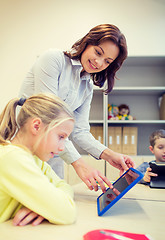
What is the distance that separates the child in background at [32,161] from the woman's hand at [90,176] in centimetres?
9

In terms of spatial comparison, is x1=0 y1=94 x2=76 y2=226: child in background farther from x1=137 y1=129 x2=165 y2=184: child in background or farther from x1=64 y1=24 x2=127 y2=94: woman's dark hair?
x1=137 y1=129 x2=165 y2=184: child in background

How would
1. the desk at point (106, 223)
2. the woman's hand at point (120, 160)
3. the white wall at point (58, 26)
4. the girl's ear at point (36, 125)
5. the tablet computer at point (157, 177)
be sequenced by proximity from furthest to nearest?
the white wall at point (58, 26) < the tablet computer at point (157, 177) < the woman's hand at point (120, 160) < the girl's ear at point (36, 125) < the desk at point (106, 223)

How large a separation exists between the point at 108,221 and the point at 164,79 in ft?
9.19

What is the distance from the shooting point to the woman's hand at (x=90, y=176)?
955 millimetres

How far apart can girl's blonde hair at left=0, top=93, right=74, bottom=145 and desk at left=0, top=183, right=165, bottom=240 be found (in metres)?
0.32

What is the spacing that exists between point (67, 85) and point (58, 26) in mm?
2296

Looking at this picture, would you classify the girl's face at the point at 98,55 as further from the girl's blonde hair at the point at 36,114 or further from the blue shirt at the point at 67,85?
the girl's blonde hair at the point at 36,114

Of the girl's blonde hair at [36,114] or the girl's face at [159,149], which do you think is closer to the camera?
the girl's blonde hair at [36,114]

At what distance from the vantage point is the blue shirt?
4.07 ft

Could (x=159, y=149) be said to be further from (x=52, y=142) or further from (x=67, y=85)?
(x=52, y=142)

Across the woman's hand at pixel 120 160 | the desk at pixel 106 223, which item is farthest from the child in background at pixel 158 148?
the desk at pixel 106 223

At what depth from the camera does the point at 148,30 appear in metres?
3.27

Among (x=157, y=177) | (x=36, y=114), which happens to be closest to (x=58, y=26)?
(x=157, y=177)

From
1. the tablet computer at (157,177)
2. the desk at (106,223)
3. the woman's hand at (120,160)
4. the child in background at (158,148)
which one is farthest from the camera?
the child in background at (158,148)
